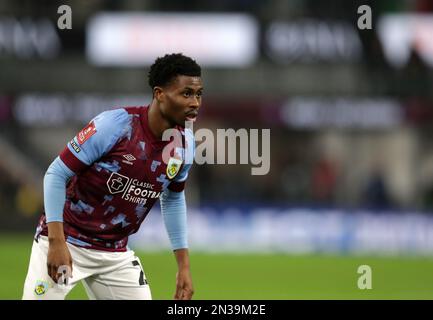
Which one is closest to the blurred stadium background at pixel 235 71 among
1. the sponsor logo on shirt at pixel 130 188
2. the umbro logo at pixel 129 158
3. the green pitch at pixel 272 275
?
the green pitch at pixel 272 275

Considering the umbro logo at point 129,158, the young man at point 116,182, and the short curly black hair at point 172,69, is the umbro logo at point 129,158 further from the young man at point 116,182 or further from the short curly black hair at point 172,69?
the short curly black hair at point 172,69

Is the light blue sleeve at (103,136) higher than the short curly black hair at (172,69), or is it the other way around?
the short curly black hair at (172,69)

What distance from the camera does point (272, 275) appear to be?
568 inches

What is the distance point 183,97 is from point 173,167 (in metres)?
0.51

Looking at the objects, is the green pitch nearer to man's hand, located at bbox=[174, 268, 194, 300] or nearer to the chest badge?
man's hand, located at bbox=[174, 268, 194, 300]

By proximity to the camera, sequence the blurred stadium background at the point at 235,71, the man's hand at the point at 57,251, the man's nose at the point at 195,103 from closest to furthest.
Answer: the man's hand at the point at 57,251
the man's nose at the point at 195,103
the blurred stadium background at the point at 235,71

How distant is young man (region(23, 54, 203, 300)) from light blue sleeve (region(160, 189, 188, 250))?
163 mm

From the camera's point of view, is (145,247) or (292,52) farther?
(292,52)

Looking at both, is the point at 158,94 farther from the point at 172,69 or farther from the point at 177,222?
the point at 177,222

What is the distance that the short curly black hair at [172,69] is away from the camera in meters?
5.86

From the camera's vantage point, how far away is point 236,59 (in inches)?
842
